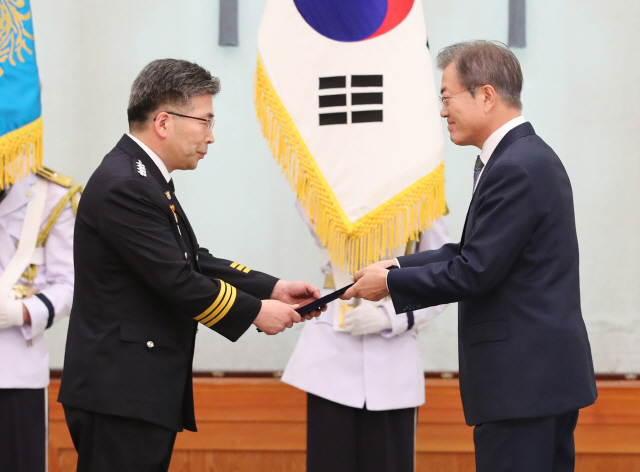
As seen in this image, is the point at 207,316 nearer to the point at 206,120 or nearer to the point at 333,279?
the point at 206,120

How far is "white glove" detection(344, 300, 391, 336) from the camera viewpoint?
232 centimetres

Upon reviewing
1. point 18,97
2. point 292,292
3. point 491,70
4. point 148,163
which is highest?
point 18,97

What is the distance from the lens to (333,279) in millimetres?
2488

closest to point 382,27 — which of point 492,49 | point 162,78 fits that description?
point 492,49

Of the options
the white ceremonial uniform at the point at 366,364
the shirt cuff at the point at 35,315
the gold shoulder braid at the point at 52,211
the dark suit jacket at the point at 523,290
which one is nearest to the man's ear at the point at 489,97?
the dark suit jacket at the point at 523,290

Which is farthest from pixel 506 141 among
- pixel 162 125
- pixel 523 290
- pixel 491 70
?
pixel 162 125

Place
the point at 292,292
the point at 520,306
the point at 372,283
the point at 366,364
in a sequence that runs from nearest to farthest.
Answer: the point at 520,306 < the point at 372,283 < the point at 292,292 < the point at 366,364

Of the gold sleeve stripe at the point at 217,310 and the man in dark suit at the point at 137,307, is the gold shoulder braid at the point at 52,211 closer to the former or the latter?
the man in dark suit at the point at 137,307

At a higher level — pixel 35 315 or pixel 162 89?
pixel 162 89

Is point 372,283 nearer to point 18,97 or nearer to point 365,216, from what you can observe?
point 365,216

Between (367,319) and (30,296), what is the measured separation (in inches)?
43.5

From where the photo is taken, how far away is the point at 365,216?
2320 mm

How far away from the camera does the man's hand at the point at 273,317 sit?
199 cm

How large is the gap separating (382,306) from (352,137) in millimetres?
546
